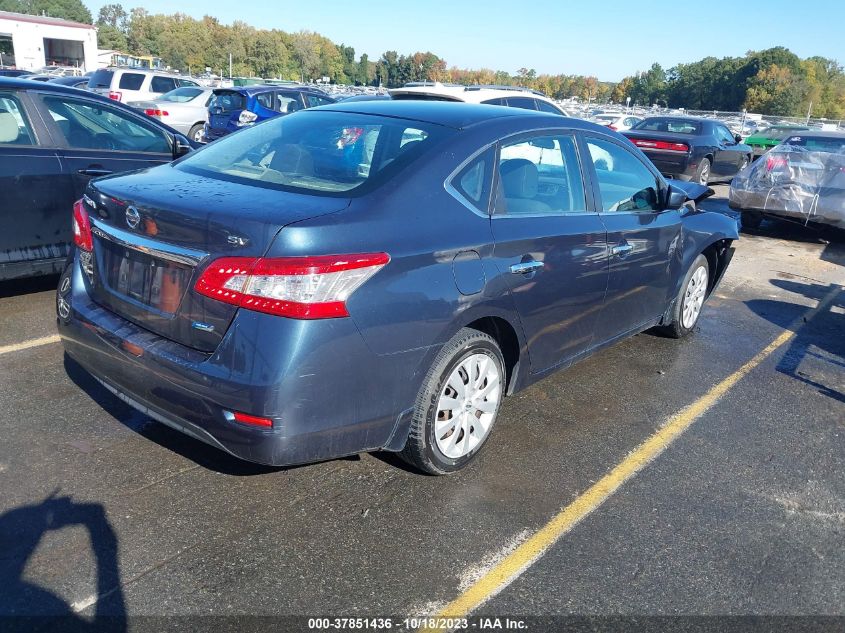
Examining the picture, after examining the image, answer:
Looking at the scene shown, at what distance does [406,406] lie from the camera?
301 centimetres

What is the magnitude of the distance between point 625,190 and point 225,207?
8.87 feet

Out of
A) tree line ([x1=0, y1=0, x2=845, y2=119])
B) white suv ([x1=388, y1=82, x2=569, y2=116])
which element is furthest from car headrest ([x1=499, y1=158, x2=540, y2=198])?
tree line ([x1=0, y1=0, x2=845, y2=119])

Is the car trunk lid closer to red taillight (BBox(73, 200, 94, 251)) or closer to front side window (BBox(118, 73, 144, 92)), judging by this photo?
red taillight (BBox(73, 200, 94, 251))

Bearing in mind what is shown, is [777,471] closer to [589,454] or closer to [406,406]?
[589,454]

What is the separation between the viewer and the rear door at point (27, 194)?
4.95 metres

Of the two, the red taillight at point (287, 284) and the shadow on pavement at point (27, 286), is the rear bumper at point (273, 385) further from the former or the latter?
the shadow on pavement at point (27, 286)

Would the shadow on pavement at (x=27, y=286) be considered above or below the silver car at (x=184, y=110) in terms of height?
below

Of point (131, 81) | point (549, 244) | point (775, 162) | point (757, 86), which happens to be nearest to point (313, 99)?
point (131, 81)

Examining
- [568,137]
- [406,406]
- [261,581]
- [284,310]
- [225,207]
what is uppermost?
[568,137]

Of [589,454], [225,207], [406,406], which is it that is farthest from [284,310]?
[589,454]

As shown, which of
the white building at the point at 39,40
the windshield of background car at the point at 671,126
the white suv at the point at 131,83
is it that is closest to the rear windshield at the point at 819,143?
the windshield of background car at the point at 671,126

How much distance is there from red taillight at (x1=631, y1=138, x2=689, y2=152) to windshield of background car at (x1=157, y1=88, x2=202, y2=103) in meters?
11.3

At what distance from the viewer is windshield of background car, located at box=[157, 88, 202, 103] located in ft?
60.0

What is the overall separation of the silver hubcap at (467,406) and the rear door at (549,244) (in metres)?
0.33
